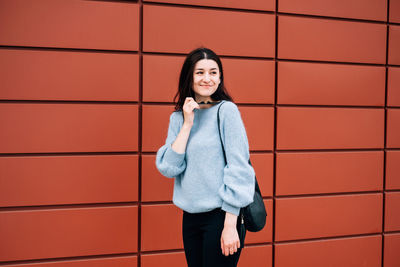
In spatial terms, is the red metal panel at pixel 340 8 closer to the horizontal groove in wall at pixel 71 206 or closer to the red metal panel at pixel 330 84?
the red metal panel at pixel 330 84

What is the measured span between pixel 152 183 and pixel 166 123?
42cm

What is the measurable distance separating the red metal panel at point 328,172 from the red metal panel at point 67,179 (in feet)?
3.58

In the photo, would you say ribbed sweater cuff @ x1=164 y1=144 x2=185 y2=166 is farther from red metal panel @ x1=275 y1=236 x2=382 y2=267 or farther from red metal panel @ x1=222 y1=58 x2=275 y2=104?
red metal panel @ x1=275 y1=236 x2=382 y2=267

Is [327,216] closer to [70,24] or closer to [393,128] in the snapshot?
[393,128]

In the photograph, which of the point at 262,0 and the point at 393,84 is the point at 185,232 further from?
the point at 393,84

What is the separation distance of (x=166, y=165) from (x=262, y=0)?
151 centimetres

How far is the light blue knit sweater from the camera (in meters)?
1.02

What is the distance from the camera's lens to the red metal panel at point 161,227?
1894 mm

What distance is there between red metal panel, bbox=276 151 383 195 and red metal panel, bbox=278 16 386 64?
752 mm

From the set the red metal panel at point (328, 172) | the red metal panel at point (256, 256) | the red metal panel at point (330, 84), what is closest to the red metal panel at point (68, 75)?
the red metal panel at point (330, 84)

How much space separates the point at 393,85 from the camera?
2.27m

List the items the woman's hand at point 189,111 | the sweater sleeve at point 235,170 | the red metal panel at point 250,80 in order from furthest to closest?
the red metal panel at point 250,80, the woman's hand at point 189,111, the sweater sleeve at point 235,170

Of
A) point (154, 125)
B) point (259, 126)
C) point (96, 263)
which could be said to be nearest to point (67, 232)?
point (96, 263)

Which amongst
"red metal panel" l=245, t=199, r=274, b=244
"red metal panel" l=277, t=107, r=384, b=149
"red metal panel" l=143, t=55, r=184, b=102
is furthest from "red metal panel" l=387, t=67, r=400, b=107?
"red metal panel" l=143, t=55, r=184, b=102
